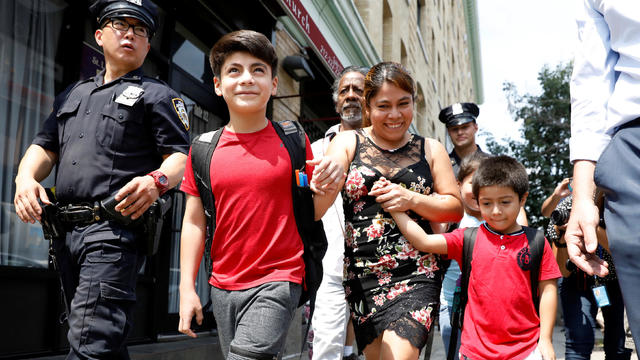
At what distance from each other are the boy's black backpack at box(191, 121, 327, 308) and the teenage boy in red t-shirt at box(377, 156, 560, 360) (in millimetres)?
439

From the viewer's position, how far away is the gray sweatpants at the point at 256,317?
2.13m

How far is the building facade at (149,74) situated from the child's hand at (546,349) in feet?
6.92

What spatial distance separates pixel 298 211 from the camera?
247 cm

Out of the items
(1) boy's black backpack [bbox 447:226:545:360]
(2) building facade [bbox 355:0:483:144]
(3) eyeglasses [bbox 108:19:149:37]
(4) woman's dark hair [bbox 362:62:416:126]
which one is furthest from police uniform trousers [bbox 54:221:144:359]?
(2) building facade [bbox 355:0:483:144]

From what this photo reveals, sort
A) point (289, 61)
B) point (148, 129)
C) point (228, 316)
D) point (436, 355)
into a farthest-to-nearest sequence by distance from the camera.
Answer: point (289, 61)
point (436, 355)
point (148, 129)
point (228, 316)

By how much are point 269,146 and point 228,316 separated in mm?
771

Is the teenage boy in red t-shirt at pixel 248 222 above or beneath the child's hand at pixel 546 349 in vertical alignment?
above

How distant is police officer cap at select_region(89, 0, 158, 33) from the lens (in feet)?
9.44

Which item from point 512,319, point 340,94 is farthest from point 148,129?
point 512,319

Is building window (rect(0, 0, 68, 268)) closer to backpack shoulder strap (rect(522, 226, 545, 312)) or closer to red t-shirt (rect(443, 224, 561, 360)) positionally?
red t-shirt (rect(443, 224, 561, 360))

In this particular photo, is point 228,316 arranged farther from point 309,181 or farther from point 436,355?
point 436,355

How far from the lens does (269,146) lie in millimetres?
2504

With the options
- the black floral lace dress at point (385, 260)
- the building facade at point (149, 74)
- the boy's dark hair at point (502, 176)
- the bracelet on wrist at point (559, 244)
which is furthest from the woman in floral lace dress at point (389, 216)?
the bracelet on wrist at point (559, 244)

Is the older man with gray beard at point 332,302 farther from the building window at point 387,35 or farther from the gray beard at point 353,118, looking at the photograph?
the building window at point 387,35
